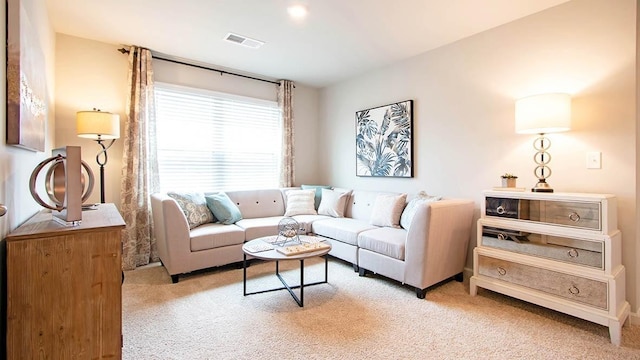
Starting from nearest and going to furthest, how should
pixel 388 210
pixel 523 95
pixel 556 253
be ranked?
pixel 556 253
pixel 523 95
pixel 388 210

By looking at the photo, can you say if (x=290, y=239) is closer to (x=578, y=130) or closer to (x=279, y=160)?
(x=279, y=160)

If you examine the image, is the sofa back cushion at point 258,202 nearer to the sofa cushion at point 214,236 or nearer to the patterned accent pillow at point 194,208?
the patterned accent pillow at point 194,208

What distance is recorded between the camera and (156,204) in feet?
10.2

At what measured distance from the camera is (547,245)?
2248 mm

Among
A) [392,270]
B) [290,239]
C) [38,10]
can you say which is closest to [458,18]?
[392,270]

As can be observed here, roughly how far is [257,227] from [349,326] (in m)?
1.71

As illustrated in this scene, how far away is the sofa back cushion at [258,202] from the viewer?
12.8 ft

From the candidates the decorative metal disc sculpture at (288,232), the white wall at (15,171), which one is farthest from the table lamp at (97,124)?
the decorative metal disc sculpture at (288,232)

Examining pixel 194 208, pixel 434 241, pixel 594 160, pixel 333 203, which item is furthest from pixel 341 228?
pixel 594 160

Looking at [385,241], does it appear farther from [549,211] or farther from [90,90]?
[90,90]

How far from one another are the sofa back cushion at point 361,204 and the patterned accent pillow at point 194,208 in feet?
5.88

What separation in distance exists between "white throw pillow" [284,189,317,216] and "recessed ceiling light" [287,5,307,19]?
7.62ft

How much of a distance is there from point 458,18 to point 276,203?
10.0 ft

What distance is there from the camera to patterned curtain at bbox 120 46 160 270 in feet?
10.8
